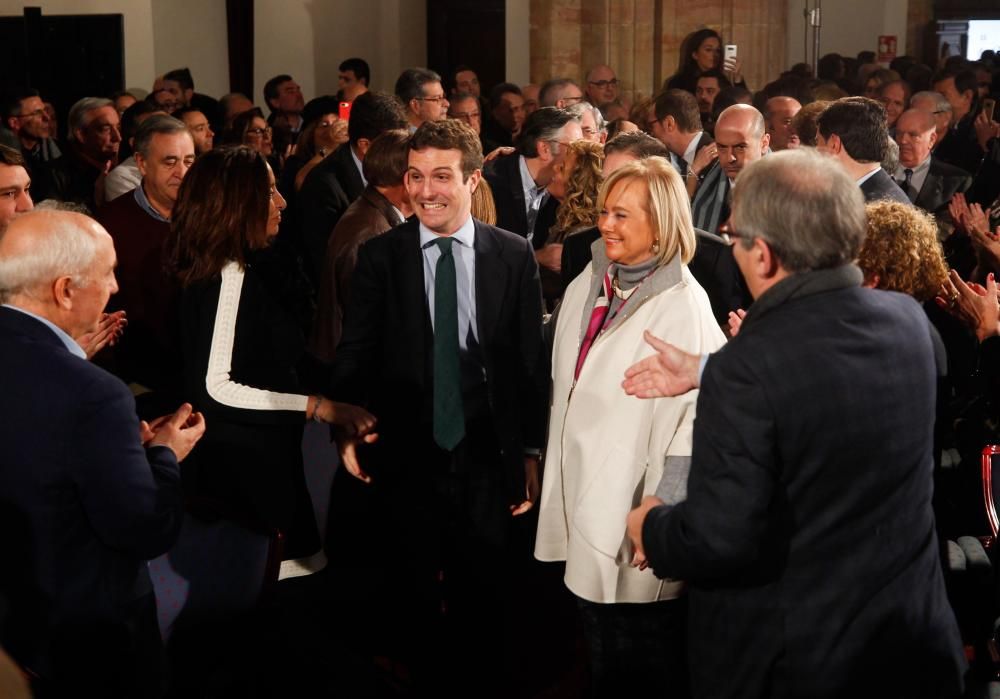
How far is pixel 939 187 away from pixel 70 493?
5648 mm

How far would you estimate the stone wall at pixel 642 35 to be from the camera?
11.8m

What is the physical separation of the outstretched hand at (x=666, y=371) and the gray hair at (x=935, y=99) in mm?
6201

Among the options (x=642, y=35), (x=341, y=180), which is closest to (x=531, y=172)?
(x=341, y=180)

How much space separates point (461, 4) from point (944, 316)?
11.1m

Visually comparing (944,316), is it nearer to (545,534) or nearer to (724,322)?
(724,322)

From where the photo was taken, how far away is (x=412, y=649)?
4.03 metres

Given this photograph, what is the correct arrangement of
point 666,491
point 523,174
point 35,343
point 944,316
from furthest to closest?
point 523,174 < point 944,316 < point 666,491 < point 35,343

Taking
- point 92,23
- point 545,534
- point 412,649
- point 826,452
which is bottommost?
point 412,649

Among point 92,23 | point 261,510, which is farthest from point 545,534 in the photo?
point 92,23

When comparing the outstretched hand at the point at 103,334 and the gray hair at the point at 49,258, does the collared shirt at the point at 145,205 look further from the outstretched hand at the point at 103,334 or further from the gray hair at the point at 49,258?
the gray hair at the point at 49,258

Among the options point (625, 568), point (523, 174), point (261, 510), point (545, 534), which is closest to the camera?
point (625, 568)

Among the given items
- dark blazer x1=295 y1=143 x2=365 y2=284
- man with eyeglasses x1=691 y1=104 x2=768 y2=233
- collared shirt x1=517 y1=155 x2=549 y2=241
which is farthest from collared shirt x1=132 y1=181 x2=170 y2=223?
man with eyeglasses x1=691 y1=104 x2=768 y2=233

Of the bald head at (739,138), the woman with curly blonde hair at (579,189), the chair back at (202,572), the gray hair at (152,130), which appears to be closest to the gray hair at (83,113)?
the gray hair at (152,130)

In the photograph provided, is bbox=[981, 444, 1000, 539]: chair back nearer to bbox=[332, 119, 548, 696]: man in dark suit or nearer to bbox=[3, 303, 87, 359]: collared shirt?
bbox=[332, 119, 548, 696]: man in dark suit
